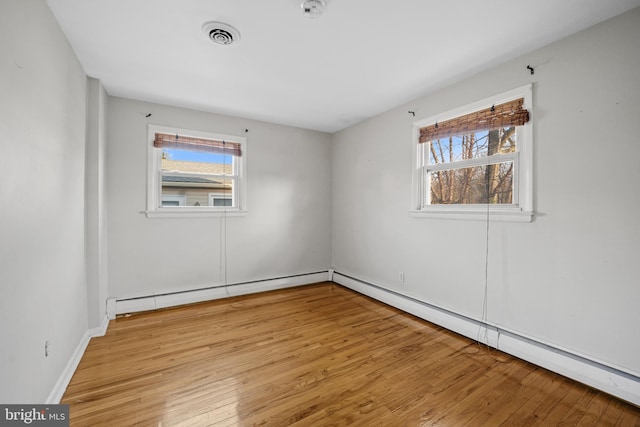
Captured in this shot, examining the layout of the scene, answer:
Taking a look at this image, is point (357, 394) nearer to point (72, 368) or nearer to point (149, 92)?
point (72, 368)

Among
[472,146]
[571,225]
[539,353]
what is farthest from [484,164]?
[539,353]

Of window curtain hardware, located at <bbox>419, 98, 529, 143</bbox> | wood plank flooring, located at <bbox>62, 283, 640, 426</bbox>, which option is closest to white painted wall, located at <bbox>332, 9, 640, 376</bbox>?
window curtain hardware, located at <bbox>419, 98, 529, 143</bbox>

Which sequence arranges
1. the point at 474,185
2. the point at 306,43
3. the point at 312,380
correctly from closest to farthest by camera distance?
the point at 312,380, the point at 306,43, the point at 474,185

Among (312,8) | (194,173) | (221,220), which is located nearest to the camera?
(312,8)

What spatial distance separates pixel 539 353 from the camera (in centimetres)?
217

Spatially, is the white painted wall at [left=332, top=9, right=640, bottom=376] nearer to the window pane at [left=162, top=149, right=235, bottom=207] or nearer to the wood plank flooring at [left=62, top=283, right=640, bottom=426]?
the wood plank flooring at [left=62, top=283, right=640, bottom=426]

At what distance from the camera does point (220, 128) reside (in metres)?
3.76

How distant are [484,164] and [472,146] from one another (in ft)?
0.79

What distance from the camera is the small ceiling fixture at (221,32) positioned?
1.92 meters

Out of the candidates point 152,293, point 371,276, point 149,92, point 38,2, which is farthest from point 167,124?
point 371,276

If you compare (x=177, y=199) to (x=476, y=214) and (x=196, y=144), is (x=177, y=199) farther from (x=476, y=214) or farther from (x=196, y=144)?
(x=476, y=214)

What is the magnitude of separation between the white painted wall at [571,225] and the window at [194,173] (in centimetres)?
265

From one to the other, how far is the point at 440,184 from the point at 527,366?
1809 millimetres

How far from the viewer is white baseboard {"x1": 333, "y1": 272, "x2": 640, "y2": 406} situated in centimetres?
179
